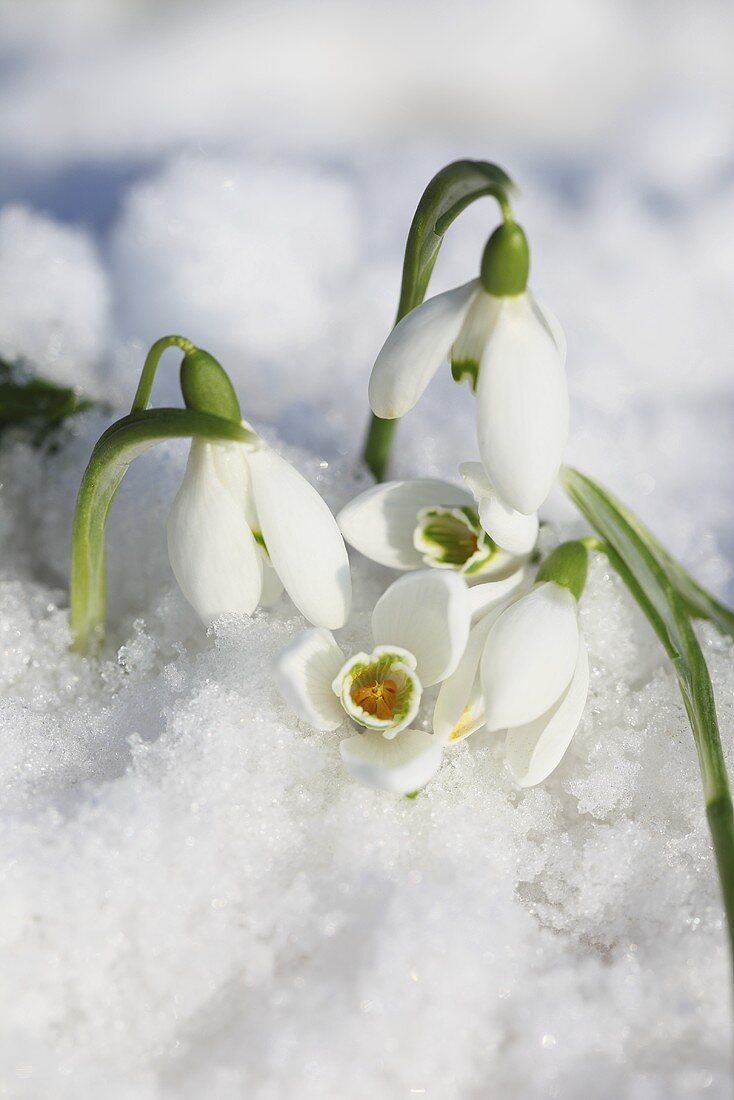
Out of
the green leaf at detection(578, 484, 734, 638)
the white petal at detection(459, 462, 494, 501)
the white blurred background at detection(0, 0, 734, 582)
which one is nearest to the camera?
the white petal at detection(459, 462, 494, 501)

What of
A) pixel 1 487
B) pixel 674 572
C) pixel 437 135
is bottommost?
pixel 1 487

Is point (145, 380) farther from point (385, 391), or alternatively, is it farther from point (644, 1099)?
point (644, 1099)

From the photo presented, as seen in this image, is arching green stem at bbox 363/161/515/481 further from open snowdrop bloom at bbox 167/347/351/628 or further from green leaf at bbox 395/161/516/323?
open snowdrop bloom at bbox 167/347/351/628

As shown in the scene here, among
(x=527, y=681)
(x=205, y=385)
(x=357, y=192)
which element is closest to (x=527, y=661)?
(x=527, y=681)

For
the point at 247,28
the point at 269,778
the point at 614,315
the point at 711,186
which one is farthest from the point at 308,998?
the point at 247,28

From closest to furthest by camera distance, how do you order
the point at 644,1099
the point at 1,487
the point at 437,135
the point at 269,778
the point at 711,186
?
the point at 644,1099 < the point at 269,778 < the point at 1,487 < the point at 711,186 < the point at 437,135

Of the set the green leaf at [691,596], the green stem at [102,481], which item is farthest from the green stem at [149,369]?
the green leaf at [691,596]

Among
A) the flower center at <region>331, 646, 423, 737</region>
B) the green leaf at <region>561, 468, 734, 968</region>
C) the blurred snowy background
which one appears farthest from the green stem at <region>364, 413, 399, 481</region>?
the flower center at <region>331, 646, 423, 737</region>
